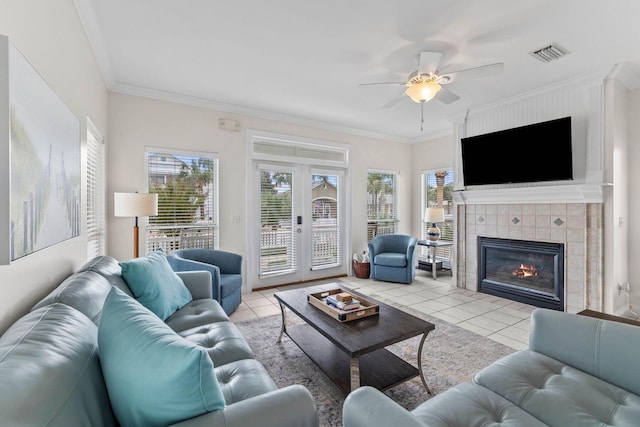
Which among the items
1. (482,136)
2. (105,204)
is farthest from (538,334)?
(105,204)

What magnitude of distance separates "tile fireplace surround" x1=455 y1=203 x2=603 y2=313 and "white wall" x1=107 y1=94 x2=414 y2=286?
2.11 m

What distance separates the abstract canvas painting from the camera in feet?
3.76

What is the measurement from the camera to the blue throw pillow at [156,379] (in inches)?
35.3

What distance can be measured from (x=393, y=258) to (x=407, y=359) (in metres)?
2.54

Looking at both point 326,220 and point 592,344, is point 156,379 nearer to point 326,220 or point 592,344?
point 592,344

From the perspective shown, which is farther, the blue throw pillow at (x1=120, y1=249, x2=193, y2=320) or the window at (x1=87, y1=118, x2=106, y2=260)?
the window at (x1=87, y1=118, x2=106, y2=260)

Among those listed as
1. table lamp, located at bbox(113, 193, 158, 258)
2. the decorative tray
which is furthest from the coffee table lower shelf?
table lamp, located at bbox(113, 193, 158, 258)

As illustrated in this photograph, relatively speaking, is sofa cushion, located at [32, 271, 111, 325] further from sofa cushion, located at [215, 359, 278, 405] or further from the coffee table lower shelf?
the coffee table lower shelf

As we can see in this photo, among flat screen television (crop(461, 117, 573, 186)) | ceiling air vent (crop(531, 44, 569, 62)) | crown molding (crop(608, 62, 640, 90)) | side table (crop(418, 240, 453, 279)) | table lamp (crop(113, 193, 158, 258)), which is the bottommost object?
side table (crop(418, 240, 453, 279))

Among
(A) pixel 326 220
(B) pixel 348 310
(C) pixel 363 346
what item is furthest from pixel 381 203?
(C) pixel 363 346

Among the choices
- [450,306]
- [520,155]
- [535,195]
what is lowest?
[450,306]

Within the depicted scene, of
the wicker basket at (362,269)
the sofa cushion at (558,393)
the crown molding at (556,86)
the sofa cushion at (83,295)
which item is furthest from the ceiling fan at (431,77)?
the wicker basket at (362,269)

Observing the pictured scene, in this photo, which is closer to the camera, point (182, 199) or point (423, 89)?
point (423, 89)

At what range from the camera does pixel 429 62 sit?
2656 millimetres
